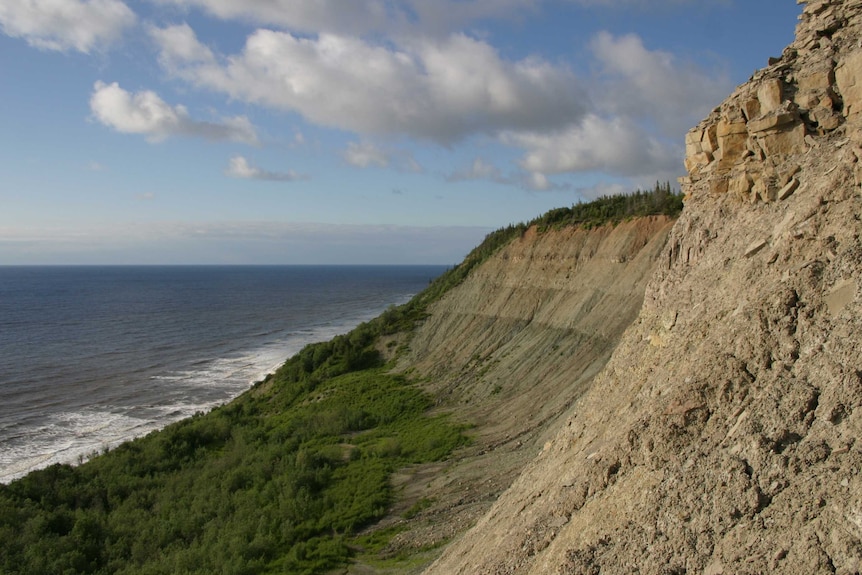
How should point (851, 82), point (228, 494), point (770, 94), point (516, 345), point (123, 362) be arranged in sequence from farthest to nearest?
point (123, 362) → point (516, 345) → point (228, 494) → point (770, 94) → point (851, 82)

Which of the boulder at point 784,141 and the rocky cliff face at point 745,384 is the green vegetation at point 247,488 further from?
the boulder at point 784,141

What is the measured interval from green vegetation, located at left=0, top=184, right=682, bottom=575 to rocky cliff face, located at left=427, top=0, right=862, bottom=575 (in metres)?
10.8

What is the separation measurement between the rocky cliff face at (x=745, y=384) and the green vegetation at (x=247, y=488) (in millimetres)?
10838

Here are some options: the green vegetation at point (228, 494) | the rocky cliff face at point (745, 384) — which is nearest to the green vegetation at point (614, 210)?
the green vegetation at point (228, 494)

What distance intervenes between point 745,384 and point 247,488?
23.7 metres

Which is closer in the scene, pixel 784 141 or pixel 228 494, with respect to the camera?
pixel 784 141

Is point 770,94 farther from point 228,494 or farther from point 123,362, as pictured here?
point 123,362

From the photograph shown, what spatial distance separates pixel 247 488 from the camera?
86.7ft

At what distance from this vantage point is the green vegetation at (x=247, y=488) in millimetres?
20172

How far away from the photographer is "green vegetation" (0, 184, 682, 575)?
794 inches

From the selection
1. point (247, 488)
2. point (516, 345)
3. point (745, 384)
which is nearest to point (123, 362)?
point (247, 488)

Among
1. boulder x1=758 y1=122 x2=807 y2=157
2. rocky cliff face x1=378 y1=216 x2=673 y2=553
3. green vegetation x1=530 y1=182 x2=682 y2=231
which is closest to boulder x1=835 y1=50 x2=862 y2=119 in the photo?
boulder x1=758 y1=122 x2=807 y2=157

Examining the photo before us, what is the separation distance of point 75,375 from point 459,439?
40806 millimetres

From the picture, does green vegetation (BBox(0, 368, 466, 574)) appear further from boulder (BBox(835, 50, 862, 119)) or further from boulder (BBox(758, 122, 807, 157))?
boulder (BBox(835, 50, 862, 119))
